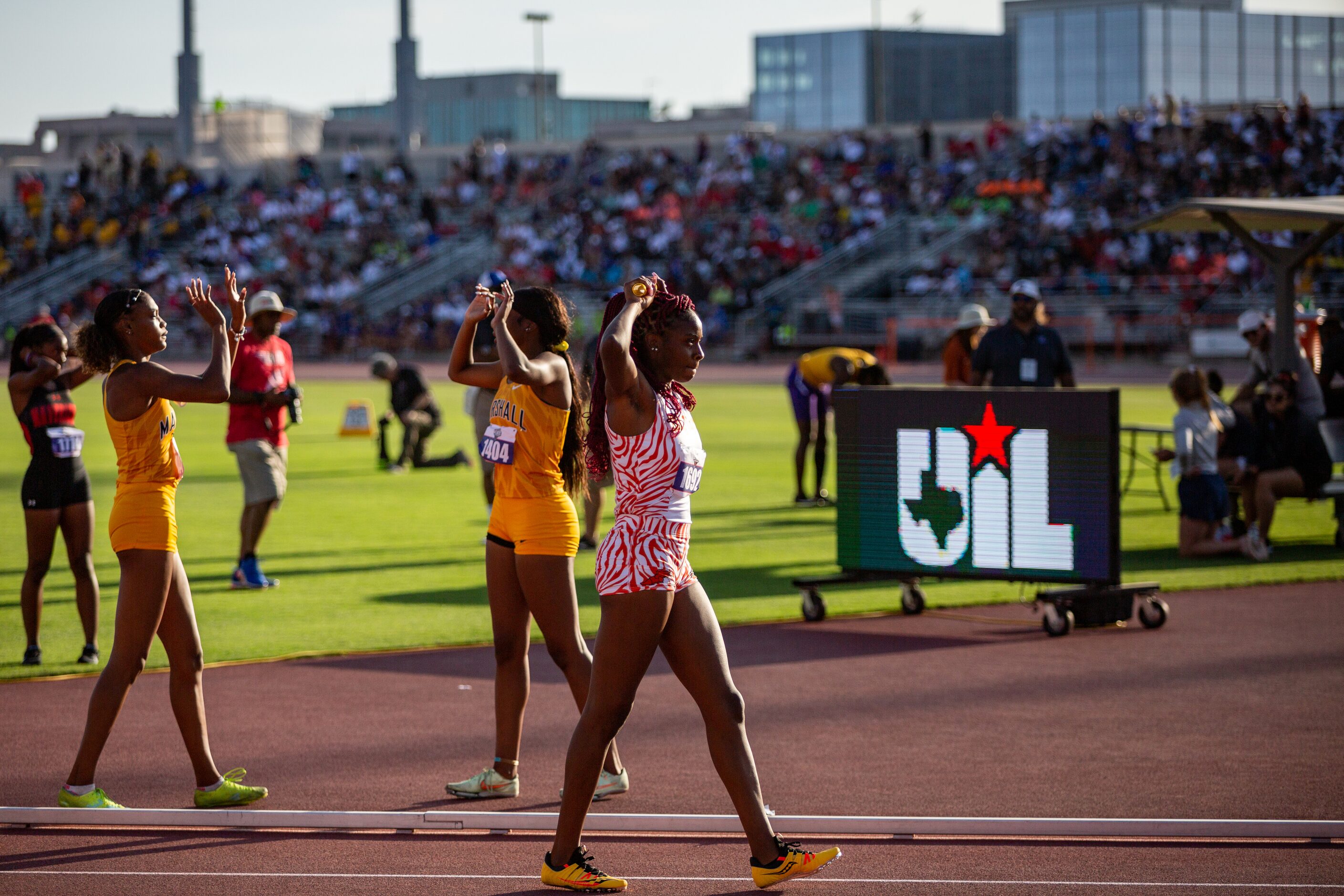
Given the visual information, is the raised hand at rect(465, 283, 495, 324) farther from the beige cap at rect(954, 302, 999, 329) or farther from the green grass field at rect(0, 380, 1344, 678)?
the beige cap at rect(954, 302, 999, 329)

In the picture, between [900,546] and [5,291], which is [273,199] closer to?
[5,291]

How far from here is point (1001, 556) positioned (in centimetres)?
924

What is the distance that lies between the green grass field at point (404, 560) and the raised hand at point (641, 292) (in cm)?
500

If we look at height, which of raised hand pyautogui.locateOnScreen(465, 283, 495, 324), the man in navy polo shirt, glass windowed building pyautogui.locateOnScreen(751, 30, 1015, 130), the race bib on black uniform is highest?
glass windowed building pyautogui.locateOnScreen(751, 30, 1015, 130)

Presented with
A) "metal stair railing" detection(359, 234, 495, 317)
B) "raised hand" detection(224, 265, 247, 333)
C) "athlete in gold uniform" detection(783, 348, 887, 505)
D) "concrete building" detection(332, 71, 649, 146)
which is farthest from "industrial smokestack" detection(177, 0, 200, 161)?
"raised hand" detection(224, 265, 247, 333)

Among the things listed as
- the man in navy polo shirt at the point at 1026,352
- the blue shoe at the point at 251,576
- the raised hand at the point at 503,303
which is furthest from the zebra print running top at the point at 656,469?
the man in navy polo shirt at the point at 1026,352

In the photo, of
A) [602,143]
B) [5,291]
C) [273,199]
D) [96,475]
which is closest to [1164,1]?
[602,143]

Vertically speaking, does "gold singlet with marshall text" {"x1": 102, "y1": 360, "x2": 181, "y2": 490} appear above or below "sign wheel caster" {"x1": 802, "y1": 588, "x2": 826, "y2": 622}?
above

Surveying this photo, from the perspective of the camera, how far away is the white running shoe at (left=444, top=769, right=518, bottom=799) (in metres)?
5.96

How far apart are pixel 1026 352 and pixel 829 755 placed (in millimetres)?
5642

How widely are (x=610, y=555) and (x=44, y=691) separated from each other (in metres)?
4.54

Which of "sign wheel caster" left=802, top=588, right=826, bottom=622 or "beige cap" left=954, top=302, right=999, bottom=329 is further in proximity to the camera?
"beige cap" left=954, top=302, right=999, bottom=329

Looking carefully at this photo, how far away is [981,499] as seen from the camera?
930 centimetres

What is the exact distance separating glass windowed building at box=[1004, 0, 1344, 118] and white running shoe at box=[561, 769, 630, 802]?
88251 mm
